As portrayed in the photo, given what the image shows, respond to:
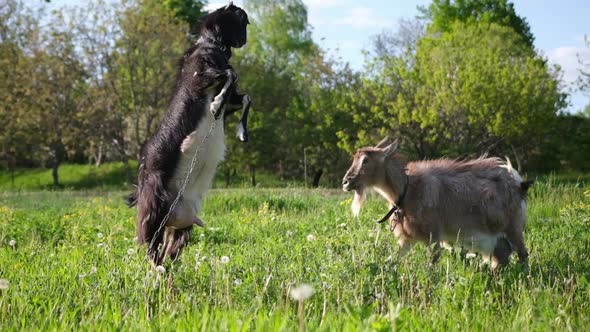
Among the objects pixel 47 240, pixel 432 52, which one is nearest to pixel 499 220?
pixel 47 240

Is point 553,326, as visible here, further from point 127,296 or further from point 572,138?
point 572,138

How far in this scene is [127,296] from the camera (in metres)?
4.41

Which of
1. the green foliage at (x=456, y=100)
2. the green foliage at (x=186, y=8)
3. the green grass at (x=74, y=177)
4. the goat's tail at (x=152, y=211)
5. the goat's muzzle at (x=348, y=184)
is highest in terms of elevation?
the green foliage at (x=186, y=8)

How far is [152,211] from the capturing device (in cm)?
523

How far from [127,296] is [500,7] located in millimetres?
46440

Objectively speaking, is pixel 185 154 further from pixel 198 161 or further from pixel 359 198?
pixel 359 198

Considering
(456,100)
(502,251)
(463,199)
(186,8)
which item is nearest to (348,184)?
(463,199)

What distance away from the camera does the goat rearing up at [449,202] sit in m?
6.75

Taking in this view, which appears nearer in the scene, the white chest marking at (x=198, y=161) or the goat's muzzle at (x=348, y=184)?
the white chest marking at (x=198, y=161)

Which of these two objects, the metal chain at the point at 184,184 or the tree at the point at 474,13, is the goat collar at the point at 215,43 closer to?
the metal chain at the point at 184,184

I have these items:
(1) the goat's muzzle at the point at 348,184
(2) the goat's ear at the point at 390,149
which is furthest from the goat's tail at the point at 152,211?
(2) the goat's ear at the point at 390,149

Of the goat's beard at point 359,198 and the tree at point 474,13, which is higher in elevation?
the tree at point 474,13

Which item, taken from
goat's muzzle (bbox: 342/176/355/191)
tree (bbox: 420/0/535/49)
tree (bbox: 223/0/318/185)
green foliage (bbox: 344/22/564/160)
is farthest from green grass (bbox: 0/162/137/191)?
goat's muzzle (bbox: 342/176/355/191)

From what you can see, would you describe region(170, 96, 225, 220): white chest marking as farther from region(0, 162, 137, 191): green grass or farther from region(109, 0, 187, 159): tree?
region(0, 162, 137, 191): green grass
